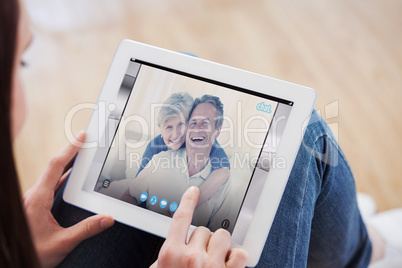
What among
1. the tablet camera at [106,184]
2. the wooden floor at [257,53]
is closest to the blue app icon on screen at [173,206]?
the tablet camera at [106,184]

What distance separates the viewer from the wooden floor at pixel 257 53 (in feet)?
3.55

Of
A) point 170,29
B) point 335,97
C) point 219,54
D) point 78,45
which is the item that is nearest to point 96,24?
point 78,45

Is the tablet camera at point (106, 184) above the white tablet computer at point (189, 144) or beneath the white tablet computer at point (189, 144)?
beneath

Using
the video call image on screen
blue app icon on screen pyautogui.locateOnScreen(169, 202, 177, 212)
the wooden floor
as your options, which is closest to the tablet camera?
the video call image on screen

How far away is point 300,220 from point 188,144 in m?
0.23

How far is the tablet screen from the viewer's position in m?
0.55

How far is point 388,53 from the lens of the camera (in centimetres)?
117

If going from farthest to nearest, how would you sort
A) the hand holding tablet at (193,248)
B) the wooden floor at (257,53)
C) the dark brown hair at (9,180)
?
the wooden floor at (257,53)
the hand holding tablet at (193,248)
the dark brown hair at (9,180)

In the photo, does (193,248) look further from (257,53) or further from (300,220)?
(257,53)

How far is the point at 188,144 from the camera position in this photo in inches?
22.1

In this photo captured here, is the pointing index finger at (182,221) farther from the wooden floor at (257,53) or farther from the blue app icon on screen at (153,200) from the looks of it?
the wooden floor at (257,53)

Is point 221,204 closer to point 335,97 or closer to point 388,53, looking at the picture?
point 335,97

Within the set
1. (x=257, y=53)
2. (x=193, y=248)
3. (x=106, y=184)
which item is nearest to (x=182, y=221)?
(x=193, y=248)

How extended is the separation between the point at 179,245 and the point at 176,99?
9.1 inches
